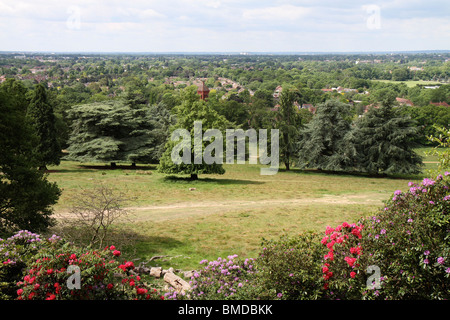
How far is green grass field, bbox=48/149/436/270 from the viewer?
39.7 feet

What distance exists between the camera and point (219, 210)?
17.7m

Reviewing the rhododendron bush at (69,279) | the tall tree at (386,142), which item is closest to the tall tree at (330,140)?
the tall tree at (386,142)

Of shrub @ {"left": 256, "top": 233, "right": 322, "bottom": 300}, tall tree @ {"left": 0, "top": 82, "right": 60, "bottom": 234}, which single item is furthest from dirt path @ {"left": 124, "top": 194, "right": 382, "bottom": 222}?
shrub @ {"left": 256, "top": 233, "right": 322, "bottom": 300}

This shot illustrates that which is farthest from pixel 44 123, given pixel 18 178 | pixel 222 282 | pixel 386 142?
pixel 386 142

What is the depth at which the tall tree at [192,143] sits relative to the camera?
Answer: 78.7 ft

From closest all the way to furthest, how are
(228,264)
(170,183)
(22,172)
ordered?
(228,264) < (22,172) < (170,183)

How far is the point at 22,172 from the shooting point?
35.9 ft

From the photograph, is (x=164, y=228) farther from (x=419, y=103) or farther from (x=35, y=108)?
(x=419, y=103)

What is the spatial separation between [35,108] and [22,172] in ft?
63.3

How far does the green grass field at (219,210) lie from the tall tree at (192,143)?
39.4 inches

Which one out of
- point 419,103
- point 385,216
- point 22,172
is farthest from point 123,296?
point 419,103

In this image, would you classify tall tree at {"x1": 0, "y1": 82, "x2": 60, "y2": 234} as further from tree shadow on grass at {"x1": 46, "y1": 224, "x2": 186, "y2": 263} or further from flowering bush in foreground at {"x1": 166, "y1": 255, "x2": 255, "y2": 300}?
flowering bush in foreground at {"x1": 166, "y1": 255, "x2": 255, "y2": 300}

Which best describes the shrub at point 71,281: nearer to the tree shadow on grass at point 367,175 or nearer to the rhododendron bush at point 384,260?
the rhododendron bush at point 384,260
